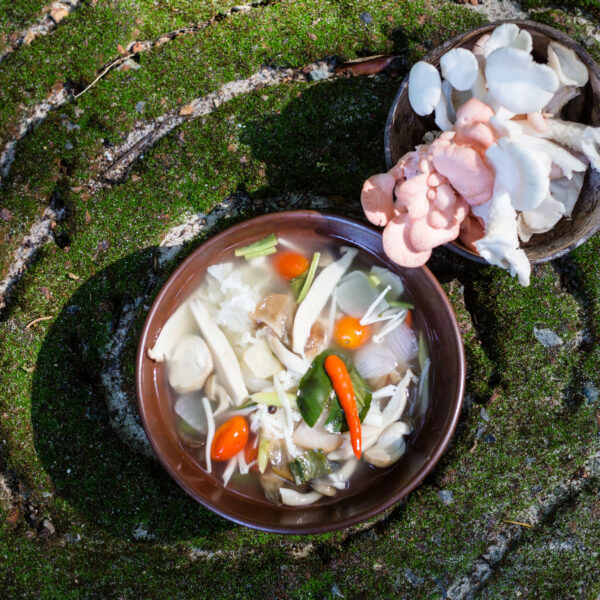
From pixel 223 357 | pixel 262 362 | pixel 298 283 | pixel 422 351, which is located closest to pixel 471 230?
pixel 422 351

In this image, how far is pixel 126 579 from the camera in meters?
2.19

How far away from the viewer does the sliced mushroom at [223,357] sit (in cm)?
201

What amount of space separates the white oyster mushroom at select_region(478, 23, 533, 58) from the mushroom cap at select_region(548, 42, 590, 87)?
0.15 metres

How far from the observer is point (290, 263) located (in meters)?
2.06

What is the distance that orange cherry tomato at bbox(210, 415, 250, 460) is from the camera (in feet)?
6.46

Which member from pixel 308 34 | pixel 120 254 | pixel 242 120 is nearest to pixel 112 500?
pixel 120 254

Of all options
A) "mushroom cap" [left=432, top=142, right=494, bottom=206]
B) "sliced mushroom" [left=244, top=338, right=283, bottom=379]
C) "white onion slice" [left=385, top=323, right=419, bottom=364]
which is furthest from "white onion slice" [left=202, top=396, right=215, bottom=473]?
"mushroom cap" [left=432, top=142, right=494, bottom=206]

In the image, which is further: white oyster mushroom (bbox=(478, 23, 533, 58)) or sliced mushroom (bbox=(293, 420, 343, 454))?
sliced mushroom (bbox=(293, 420, 343, 454))

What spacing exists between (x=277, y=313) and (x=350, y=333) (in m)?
0.29

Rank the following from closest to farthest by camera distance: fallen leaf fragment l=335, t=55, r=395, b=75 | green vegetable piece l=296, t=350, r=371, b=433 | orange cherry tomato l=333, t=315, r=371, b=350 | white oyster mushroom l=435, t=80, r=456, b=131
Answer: white oyster mushroom l=435, t=80, r=456, b=131
green vegetable piece l=296, t=350, r=371, b=433
orange cherry tomato l=333, t=315, r=371, b=350
fallen leaf fragment l=335, t=55, r=395, b=75

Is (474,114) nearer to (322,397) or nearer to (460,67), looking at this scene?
(460,67)

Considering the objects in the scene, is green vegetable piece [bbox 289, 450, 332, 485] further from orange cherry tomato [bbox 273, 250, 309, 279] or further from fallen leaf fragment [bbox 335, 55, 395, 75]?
fallen leaf fragment [bbox 335, 55, 395, 75]

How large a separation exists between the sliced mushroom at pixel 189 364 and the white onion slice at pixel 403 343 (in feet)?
2.31

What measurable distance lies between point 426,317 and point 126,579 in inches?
63.9
